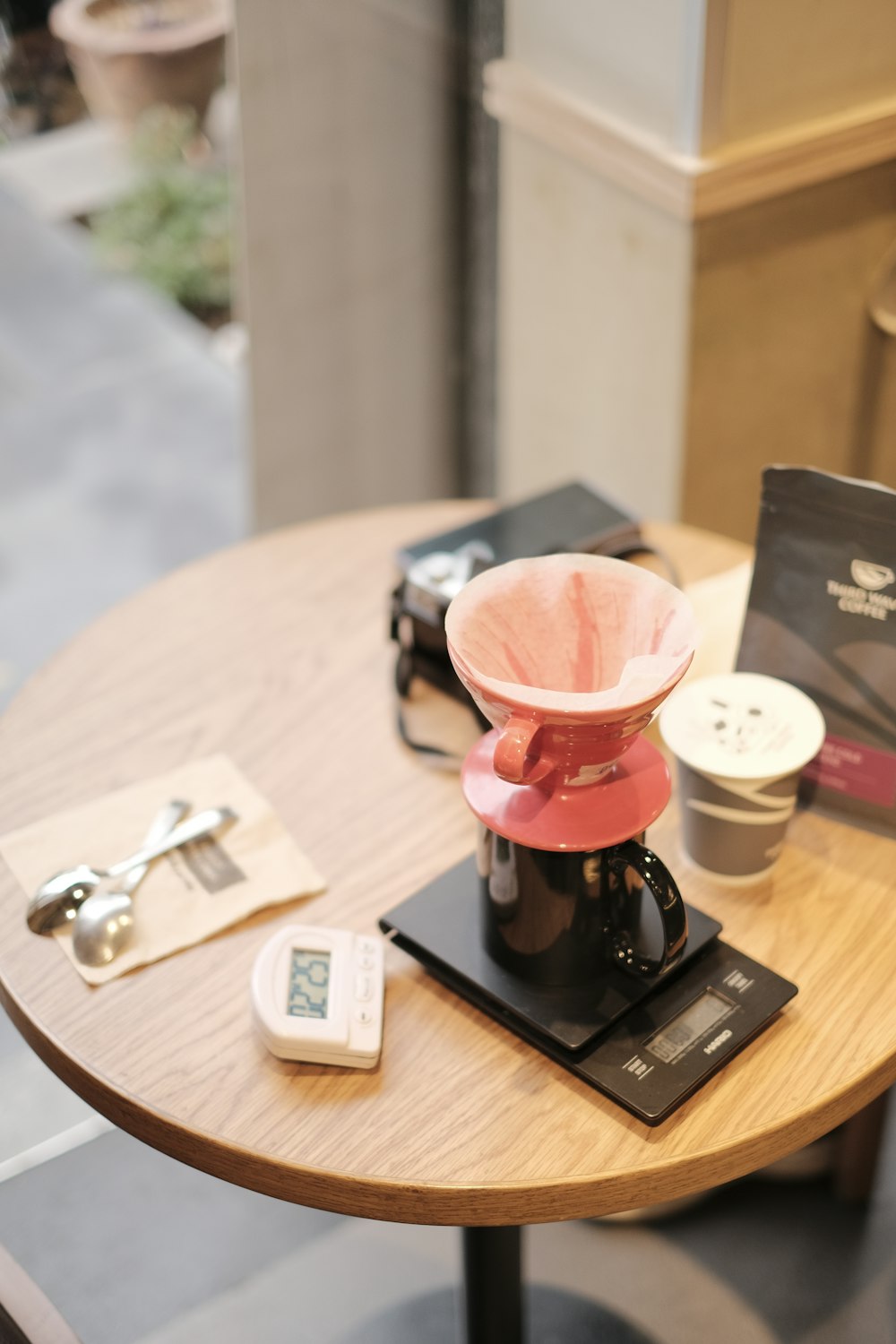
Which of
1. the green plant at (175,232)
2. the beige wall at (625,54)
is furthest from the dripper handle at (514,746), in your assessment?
the green plant at (175,232)

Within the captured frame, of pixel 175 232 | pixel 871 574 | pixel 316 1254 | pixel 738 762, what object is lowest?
pixel 316 1254

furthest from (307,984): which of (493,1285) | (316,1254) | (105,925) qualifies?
(316,1254)

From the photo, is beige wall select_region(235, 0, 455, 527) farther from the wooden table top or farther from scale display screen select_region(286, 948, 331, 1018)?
scale display screen select_region(286, 948, 331, 1018)

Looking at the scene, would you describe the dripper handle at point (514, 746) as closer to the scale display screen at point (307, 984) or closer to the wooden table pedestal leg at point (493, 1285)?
the scale display screen at point (307, 984)

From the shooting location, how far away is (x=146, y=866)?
1.07 m

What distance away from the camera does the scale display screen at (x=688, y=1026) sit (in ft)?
2.93

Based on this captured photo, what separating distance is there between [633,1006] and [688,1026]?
0.04 m

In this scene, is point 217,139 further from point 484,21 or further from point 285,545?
point 285,545

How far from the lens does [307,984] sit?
0.94m

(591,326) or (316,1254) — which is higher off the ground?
(591,326)

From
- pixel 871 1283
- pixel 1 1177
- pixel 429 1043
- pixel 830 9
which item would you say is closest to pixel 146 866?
pixel 429 1043

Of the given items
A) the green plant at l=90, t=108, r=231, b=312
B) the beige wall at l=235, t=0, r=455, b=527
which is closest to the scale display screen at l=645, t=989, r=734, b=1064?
the beige wall at l=235, t=0, r=455, b=527

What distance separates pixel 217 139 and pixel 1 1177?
2120 millimetres

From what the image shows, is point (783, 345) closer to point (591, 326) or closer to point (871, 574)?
point (591, 326)
